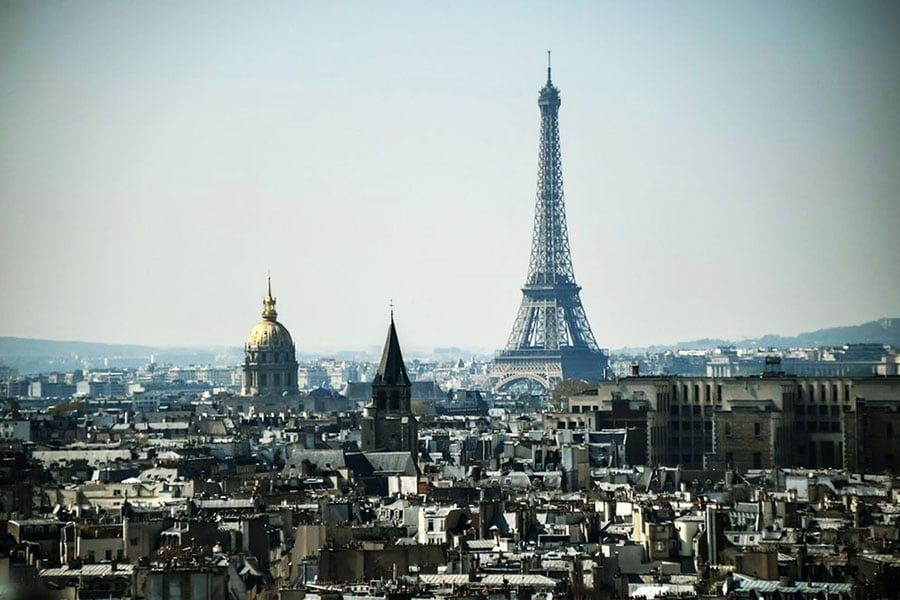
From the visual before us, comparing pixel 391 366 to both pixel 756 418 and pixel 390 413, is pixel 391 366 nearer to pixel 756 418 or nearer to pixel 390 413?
pixel 390 413

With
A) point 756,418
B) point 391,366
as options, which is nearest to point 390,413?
point 391,366

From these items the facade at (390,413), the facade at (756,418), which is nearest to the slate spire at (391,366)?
the facade at (390,413)

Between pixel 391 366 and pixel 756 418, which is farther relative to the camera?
pixel 391 366

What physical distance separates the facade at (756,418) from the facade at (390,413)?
21.1 feet

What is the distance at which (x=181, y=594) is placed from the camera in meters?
44.6

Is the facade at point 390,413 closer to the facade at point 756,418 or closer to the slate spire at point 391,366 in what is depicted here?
the slate spire at point 391,366

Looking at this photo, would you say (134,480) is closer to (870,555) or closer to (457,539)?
(457,539)

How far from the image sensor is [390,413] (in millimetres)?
110375

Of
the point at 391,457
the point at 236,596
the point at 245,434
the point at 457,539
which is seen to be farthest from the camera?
the point at 245,434

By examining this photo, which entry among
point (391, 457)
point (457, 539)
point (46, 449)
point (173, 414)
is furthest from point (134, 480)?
point (173, 414)

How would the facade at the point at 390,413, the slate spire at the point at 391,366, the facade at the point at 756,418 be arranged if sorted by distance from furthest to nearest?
1. the slate spire at the point at 391,366
2. the facade at the point at 390,413
3. the facade at the point at 756,418

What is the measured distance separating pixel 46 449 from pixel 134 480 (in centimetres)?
2127

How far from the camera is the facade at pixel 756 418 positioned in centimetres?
10500

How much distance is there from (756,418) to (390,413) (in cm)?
1241
